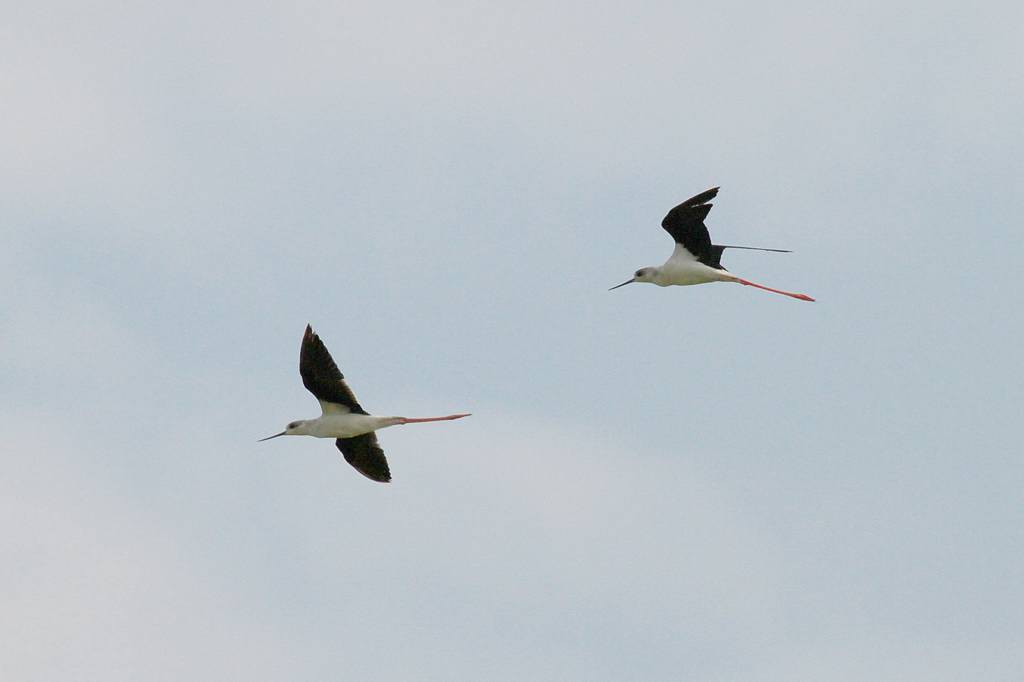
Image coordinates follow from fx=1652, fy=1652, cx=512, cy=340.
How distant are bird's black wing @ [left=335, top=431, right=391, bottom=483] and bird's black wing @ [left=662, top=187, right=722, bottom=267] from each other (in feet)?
15.0

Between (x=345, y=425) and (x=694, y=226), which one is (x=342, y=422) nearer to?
(x=345, y=425)

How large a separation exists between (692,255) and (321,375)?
517 cm

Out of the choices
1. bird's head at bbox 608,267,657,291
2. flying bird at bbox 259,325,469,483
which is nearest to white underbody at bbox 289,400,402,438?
flying bird at bbox 259,325,469,483

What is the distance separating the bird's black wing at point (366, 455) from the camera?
20.0 metres

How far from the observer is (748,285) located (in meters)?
21.4

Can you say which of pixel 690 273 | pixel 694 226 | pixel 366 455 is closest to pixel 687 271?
pixel 690 273

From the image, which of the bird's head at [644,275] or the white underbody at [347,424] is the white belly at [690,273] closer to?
the bird's head at [644,275]

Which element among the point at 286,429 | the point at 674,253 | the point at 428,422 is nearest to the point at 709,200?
the point at 674,253

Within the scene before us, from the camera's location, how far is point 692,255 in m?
21.1

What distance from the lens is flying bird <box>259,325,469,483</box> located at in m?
19.0

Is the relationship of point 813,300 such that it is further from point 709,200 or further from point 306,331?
point 306,331

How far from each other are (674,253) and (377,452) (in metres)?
4.63

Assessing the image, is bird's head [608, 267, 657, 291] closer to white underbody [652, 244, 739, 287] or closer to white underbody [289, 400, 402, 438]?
white underbody [652, 244, 739, 287]

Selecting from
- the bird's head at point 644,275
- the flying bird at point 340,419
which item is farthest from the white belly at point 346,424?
the bird's head at point 644,275
